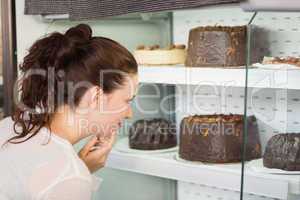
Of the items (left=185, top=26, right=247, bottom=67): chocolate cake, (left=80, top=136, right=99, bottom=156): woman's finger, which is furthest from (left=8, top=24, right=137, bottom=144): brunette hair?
(left=185, top=26, right=247, bottom=67): chocolate cake

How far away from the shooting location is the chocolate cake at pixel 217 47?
1.48m

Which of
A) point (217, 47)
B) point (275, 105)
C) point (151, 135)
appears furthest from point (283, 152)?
point (151, 135)

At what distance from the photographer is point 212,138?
1576 mm

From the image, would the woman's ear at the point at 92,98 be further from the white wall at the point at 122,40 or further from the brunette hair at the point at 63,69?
the white wall at the point at 122,40

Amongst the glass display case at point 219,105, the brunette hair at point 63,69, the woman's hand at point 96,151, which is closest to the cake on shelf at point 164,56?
the glass display case at point 219,105

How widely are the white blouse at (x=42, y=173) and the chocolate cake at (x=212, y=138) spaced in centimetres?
53

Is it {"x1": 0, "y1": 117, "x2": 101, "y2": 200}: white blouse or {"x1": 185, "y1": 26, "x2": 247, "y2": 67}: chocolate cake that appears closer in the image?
{"x1": 0, "y1": 117, "x2": 101, "y2": 200}: white blouse

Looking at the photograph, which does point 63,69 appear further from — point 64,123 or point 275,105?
point 275,105

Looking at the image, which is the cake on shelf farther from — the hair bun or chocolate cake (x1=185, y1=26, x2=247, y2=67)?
the hair bun

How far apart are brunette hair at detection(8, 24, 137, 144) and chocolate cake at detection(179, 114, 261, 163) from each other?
1.38ft

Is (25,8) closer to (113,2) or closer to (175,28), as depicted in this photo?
(113,2)

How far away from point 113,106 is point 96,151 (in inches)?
9.8

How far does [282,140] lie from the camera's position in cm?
128

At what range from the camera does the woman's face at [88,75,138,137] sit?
3.91ft
